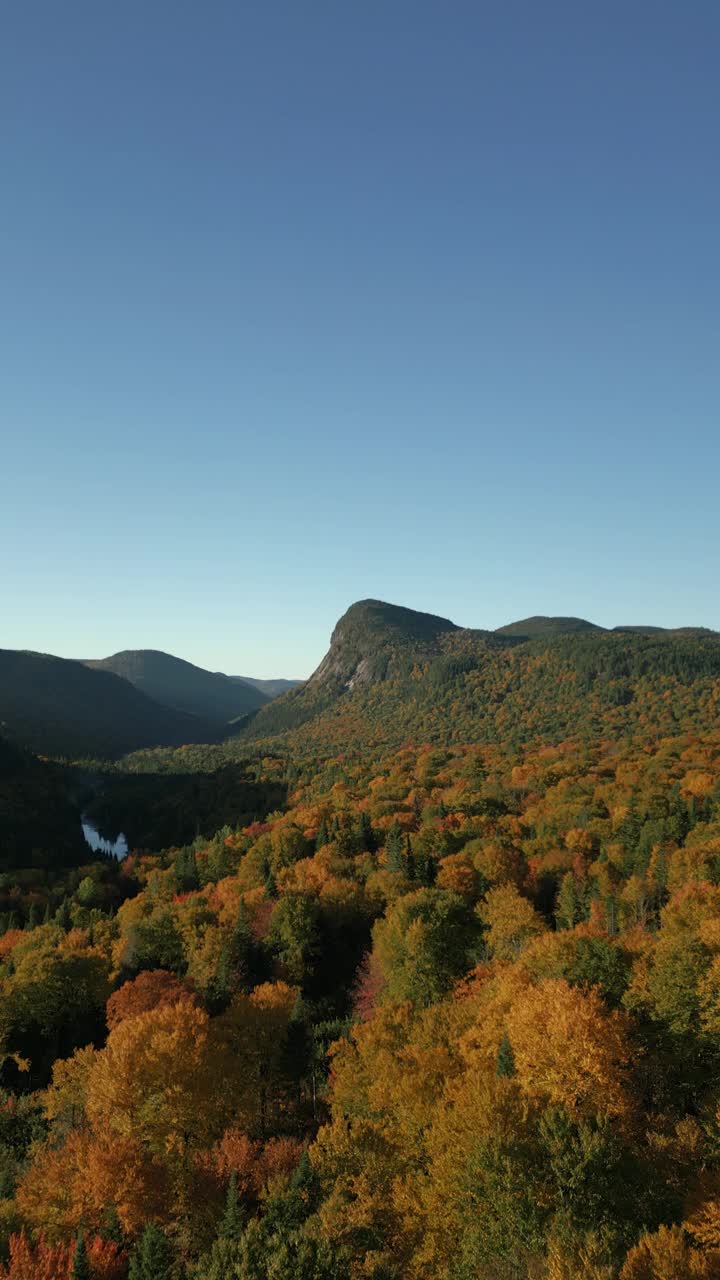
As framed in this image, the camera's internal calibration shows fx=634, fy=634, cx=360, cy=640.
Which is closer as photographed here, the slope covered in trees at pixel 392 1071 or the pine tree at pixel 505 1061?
the slope covered in trees at pixel 392 1071

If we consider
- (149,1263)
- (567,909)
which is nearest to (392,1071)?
(149,1263)

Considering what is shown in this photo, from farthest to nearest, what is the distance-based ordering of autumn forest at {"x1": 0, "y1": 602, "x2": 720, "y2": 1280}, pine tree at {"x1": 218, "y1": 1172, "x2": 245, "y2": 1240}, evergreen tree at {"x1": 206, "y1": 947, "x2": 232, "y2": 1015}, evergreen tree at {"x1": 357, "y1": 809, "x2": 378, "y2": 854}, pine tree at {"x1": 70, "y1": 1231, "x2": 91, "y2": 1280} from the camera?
evergreen tree at {"x1": 357, "y1": 809, "x2": 378, "y2": 854}
evergreen tree at {"x1": 206, "y1": 947, "x2": 232, "y2": 1015}
pine tree at {"x1": 218, "y1": 1172, "x2": 245, "y2": 1240}
autumn forest at {"x1": 0, "y1": 602, "x2": 720, "y2": 1280}
pine tree at {"x1": 70, "y1": 1231, "x2": 91, "y2": 1280}

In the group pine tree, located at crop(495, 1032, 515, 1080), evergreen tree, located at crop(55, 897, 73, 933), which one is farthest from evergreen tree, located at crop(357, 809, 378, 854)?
pine tree, located at crop(495, 1032, 515, 1080)

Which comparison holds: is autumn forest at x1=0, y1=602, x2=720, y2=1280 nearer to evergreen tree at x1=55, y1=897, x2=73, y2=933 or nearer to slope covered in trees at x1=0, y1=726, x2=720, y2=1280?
slope covered in trees at x1=0, y1=726, x2=720, y2=1280

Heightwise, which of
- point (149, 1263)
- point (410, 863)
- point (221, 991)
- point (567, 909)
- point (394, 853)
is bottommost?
point (221, 991)

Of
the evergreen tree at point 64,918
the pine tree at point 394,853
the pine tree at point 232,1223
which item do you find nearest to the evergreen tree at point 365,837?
the pine tree at point 394,853

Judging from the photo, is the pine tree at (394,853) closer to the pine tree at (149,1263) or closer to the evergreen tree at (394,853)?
the evergreen tree at (394,853)

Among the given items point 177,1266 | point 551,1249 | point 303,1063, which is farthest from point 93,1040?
point 551,1249

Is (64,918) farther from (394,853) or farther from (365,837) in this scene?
(394,853)

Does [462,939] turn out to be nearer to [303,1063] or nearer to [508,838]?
[303,1063]

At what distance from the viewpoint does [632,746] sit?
196500 millimetres

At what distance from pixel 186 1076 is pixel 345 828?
8390cm

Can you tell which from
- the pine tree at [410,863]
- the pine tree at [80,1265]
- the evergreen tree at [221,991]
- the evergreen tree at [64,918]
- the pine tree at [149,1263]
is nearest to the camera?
the pine tree at [149,1263]

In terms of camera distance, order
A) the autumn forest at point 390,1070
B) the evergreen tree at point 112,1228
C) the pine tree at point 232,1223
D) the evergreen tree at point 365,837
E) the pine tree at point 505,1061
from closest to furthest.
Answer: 1. the autumn forest at point 390,1070
2. the pine tree at point 232,1223
3. the evergreen tree at point 112,1228
4. the pine tree at point 505,1061
5. the evergreen tree at point 365,837
